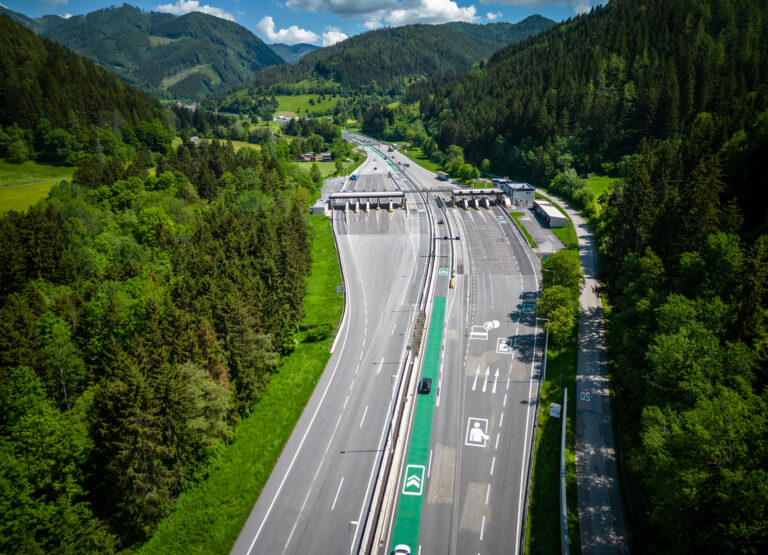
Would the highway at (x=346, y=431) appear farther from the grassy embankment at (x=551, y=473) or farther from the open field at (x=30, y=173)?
the open field at (x=30, y=173)

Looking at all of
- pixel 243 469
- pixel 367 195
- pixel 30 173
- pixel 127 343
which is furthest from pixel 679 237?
pixel 30 173

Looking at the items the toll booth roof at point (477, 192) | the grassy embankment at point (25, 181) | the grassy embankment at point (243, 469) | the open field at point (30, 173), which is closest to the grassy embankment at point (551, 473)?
the grassy embankment at point (243, 469)

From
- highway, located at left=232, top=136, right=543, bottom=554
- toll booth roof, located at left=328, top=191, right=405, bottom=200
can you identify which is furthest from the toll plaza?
highway, located at left=232, top=136, right=543, bottom=554

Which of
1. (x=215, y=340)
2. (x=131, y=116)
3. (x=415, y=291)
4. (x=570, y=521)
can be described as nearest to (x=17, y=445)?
(x=215, y=340)

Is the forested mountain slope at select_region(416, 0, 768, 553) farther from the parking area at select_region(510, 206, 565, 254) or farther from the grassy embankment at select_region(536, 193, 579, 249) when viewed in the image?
the parking area at select_region(510, 206, 565, 254)

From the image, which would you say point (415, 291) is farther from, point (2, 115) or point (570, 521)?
point (2, 115)

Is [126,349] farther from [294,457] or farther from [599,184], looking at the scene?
[599,184]
